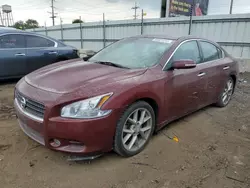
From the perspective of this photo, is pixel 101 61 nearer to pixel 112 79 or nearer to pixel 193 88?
pixel 112 79

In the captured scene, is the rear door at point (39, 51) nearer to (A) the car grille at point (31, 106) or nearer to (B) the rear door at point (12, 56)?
(B) the rear door at point (12, 56)

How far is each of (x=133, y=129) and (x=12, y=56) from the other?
4.39 meters

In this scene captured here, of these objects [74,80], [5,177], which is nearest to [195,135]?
[74,80]

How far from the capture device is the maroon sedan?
2.17m

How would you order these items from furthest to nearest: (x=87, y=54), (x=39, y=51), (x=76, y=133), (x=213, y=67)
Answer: (x=87, y=54) < (x=39, y=51) < (x=213, y=67) < (x=76, y=133)

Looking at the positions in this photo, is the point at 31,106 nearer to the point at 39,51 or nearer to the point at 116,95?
the point at 116,95

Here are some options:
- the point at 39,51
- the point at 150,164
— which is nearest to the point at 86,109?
the point at 150,164

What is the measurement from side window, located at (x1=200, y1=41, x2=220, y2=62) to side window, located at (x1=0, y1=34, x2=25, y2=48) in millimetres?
4623

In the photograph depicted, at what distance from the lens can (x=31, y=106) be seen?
2355 mm

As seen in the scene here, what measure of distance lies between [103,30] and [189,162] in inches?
451

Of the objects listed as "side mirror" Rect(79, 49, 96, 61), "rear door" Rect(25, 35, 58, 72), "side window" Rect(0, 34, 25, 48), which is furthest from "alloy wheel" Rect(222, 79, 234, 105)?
"side window" Rect(0, 34, 25, 48)

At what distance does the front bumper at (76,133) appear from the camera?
6.99 feet

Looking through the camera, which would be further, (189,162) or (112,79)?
(189,162)

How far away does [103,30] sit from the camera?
12.9 meters
